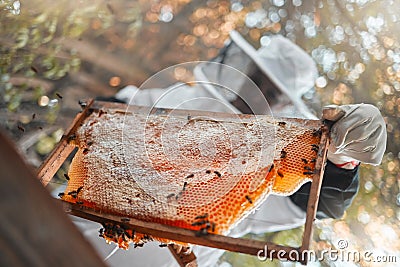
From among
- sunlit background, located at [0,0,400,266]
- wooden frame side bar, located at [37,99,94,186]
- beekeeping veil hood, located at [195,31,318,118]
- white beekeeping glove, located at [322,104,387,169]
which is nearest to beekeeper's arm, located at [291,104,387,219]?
white beekeeping glove, located at [322,104,387,169]

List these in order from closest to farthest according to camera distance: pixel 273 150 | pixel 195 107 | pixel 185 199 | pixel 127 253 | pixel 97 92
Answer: pixel 185 199, pixel 273 150, pixel 127 253, pixel 195 107, pixel 97 92

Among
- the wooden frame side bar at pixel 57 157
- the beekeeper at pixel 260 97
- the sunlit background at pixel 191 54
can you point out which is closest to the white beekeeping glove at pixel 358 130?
the beekeeper at pixel 260 97

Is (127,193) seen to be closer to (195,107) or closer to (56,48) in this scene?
(195,107)

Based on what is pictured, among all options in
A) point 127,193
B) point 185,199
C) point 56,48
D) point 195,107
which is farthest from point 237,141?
point 56,48

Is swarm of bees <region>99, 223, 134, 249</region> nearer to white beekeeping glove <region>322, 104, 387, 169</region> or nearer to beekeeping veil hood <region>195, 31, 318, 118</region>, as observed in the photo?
white beekeeping glove <region>322, 104, 387, 169</region>

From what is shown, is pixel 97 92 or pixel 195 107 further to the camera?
pixel 97 92

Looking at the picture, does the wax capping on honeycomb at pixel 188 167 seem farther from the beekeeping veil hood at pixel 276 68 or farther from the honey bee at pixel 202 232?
the beekeeping veil hood at pixel 276 68
